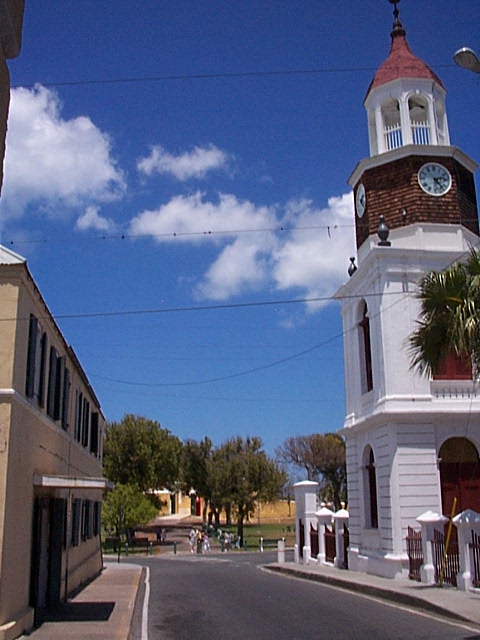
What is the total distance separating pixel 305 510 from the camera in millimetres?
28438

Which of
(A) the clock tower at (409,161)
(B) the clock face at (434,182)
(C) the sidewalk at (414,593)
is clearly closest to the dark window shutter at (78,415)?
(C) the sidewalk at (414,593)

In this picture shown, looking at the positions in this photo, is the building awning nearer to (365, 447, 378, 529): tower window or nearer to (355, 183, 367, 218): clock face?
(365, 447, 378, 529): tower window

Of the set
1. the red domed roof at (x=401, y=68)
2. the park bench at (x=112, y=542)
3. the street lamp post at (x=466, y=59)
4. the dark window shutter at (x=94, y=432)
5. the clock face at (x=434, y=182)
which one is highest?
the red domed roof at (x=401, y=68)

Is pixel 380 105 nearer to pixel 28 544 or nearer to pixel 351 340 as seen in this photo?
pixel 351 340

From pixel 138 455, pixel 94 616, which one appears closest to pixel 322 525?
pixel 94 616

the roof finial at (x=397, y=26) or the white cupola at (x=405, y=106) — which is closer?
the white cupola at (x=405, y=106)

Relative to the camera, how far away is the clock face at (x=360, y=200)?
24.9 meters

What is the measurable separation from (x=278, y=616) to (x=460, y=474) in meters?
9.61

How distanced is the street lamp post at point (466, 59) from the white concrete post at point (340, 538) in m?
17.8

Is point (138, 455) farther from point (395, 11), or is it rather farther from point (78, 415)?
point (395, 11)

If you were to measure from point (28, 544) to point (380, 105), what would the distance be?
1957 cm

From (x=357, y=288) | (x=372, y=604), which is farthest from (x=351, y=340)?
(x=372, y=604)

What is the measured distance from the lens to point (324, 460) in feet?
197

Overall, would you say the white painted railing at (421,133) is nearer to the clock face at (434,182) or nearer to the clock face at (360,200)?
the clock face at (434,182)
